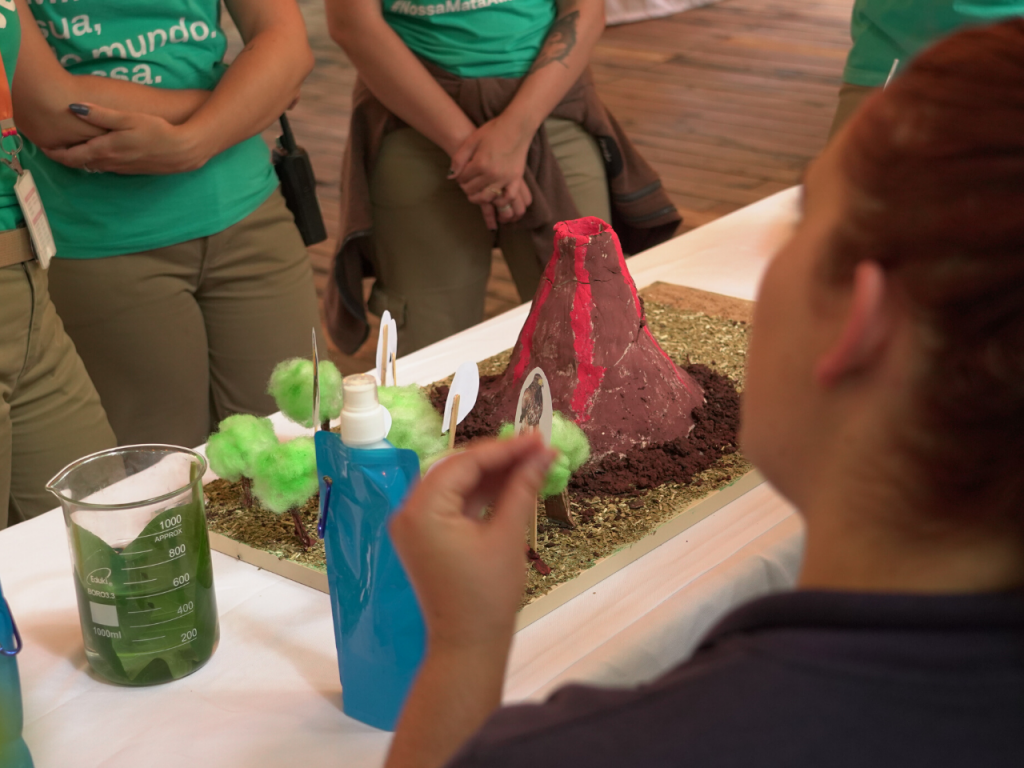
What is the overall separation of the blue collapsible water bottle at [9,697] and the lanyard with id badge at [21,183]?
62 centimetres

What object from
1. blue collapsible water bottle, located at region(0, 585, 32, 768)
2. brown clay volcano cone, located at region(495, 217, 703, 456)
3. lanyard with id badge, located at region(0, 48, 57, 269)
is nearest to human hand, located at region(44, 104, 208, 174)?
lanyard with id badge, located at region(0, 48, 57, 269)

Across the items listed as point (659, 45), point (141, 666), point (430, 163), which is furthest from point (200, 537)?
point (659, 45)

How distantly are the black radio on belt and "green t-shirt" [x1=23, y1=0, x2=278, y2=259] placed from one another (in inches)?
7.4

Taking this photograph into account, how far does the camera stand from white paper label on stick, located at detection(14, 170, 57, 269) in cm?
114

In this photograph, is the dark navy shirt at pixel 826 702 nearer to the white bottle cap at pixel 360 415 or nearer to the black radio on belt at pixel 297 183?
the white bottle cap at pixel 360 415

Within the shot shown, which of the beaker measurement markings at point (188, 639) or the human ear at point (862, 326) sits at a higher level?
the human ear at point (862, 326)

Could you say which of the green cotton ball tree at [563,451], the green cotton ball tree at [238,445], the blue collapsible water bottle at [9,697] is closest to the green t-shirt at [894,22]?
the green cotton ball tree at [563,451]

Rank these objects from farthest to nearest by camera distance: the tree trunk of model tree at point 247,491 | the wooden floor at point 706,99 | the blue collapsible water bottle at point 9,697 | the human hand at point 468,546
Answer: the wooden floor at point 706,99 → the tree trunk of model tree at point 247,491 → the blue collapsible water bottle at point 9,697 → the human hand at point 468,546

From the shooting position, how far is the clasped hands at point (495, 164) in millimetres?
1702

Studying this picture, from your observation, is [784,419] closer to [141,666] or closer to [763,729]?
[763,729]

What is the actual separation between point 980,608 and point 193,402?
4.37ft

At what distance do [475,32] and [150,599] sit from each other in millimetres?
1234

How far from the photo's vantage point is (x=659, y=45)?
6246mm

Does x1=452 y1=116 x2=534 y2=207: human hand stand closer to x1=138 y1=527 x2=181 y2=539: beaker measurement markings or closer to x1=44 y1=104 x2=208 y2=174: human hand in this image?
x1=44 y1=104 x2=208 y2=174: human hand
